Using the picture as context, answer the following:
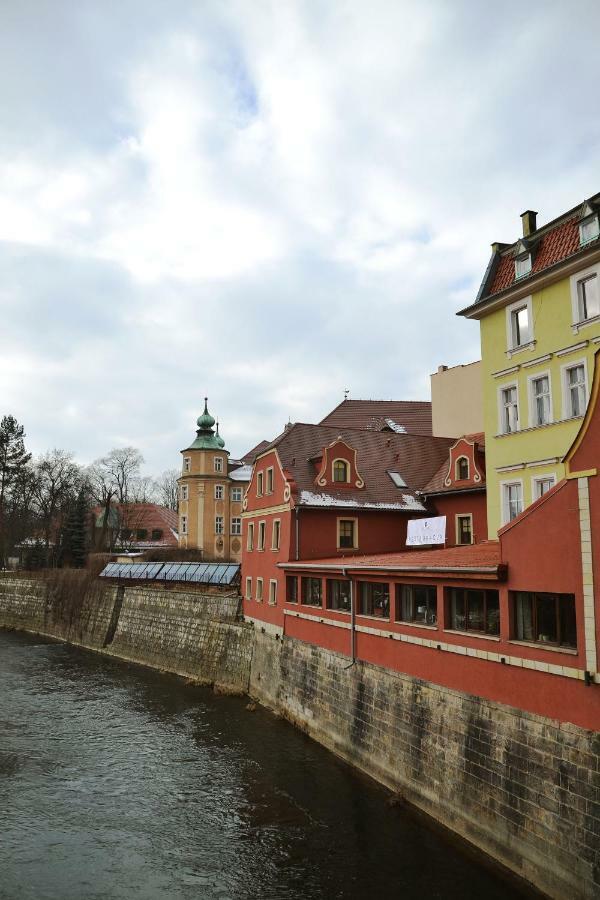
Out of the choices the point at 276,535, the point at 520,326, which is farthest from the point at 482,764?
the point at 276,535

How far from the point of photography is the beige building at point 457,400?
37219 mm

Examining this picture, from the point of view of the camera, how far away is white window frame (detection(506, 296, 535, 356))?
2245cm

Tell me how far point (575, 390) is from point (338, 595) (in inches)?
403

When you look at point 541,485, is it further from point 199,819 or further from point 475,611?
point 199,819

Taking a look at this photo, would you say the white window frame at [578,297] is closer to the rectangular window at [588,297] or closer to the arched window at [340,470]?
the rectangular window at [588,297]

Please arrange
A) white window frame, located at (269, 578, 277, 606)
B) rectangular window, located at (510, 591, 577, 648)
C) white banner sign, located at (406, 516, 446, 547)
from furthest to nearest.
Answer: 1. white window frame, located at (269, 578, 277, 606)
2. white banner sign, located at (406, 516, 446, 547)
3. rectangular window, located at (510, 591, 577, 648)

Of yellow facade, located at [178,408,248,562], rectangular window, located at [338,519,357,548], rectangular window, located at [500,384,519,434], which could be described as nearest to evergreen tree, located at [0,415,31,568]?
yellow facade, located at [178,408,248,562]

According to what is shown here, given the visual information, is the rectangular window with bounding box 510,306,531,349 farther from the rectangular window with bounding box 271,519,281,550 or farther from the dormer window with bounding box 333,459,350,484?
the rectangular window with bounding box 271,519,281,550

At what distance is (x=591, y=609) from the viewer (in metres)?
12.5

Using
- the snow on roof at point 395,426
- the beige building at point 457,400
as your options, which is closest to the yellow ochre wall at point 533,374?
the beige building at point 457,400

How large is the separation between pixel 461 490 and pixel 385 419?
1522 centimetres

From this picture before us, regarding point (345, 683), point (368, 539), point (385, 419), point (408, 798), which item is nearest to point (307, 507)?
point (368, 539)

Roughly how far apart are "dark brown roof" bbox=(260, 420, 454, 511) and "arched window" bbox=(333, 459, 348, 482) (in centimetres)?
64

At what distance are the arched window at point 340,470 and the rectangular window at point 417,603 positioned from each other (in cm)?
1228
